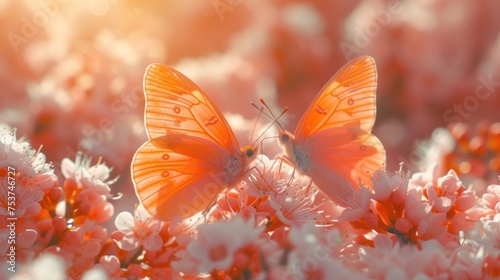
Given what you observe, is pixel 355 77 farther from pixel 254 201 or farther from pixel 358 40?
pixel 358 40

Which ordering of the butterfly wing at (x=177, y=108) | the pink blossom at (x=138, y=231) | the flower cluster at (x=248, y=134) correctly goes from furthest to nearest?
the butterfly wing at (x=177, y=108) → the pink blossom at (x=138, y=231) → the flower cluster at (x=248, y=134)

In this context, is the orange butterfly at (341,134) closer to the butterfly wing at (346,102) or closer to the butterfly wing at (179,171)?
the butterfly wing at (346,102)

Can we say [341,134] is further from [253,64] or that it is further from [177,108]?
[253,64]

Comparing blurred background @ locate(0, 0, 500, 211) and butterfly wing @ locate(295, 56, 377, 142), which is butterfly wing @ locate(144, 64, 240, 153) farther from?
blurred background @ locate(0, 0, 500, 211)

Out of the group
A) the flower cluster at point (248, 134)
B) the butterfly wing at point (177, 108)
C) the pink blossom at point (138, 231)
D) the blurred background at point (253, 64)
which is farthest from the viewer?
the blurred background at point (253, 64)

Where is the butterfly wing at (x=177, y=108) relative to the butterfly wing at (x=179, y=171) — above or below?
above

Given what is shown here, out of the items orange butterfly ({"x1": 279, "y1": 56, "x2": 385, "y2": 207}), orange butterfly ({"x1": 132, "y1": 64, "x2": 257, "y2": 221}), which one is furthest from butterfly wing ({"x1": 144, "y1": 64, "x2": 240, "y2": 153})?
orange butterfly ({"x1": 279, "y1": 56, "x2": 385, "y2": 207})

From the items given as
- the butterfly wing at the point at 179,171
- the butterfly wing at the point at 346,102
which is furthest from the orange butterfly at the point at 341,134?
the butterfly wing at the point at 179,171

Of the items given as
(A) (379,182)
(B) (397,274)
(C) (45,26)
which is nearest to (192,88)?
(A) (379,182)
